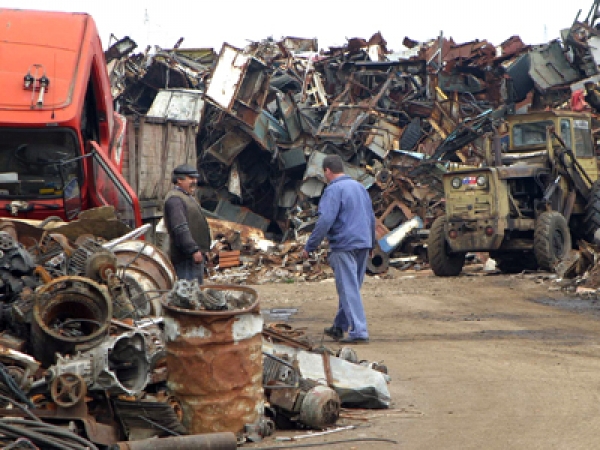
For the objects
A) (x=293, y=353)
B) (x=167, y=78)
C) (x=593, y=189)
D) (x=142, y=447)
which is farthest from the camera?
(x=167, y=78)

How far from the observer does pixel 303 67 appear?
27.8 meters

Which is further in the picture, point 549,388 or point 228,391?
point 549,388

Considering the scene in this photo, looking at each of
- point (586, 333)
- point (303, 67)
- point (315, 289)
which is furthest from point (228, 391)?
point (303, 67)

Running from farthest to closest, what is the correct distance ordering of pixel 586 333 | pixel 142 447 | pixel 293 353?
1. pixel 586 333
2. pixel 293 353
3. pixel 142 447

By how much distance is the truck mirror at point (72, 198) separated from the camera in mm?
8688

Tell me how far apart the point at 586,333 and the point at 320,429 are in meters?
5.34

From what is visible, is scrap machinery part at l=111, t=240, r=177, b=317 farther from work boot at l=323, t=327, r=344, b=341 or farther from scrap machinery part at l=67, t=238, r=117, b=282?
work boot at l=323, t=327, r=344, b=341

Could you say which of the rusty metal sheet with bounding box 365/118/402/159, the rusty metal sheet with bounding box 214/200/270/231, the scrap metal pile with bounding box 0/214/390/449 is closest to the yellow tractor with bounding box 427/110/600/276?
the rusty metal sheet with bounding box 365/118/402/159

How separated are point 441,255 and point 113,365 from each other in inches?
479

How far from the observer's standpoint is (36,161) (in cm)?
860

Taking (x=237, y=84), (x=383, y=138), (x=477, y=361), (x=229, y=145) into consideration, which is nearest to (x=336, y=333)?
(x=477, y=361)

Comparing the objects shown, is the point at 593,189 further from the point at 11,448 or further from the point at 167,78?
the point at 11,448

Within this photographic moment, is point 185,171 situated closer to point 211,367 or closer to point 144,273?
point 144,273

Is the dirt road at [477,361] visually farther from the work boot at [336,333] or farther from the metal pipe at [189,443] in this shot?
the metal pipe at [189,443]
